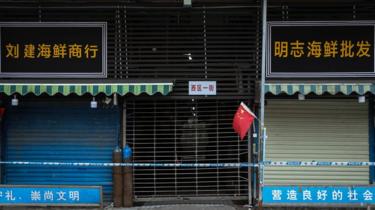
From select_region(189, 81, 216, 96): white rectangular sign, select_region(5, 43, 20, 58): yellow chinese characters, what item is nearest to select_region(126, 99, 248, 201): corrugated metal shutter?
select_region(189, 81, 216, 96): white rectangular sign

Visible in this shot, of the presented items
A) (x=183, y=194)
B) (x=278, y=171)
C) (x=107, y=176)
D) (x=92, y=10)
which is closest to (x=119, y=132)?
(x=107, y=176)

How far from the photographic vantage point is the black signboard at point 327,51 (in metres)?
12.5

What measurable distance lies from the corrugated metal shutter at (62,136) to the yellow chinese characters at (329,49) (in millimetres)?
4413

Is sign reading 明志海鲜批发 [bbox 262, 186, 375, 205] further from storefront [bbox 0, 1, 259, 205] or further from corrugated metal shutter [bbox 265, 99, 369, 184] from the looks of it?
storefront [bbox 0, 1, 259, 205]

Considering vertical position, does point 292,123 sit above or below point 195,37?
below

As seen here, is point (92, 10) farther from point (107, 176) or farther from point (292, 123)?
point (292, 123)

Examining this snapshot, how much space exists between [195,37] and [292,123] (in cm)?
303

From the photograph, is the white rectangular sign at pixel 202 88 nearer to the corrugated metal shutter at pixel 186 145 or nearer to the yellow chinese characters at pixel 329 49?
the corrugated metal shutter at pixel 186 145

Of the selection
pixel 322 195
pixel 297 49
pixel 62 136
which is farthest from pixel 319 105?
pixel 62 136

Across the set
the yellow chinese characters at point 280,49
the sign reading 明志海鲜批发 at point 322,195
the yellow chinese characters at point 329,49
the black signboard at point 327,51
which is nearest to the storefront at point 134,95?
the yellow chinese characters at point 280,49

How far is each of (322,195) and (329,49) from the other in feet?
11.6

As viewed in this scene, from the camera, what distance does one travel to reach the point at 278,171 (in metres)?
12.7

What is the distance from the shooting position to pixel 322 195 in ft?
35.5

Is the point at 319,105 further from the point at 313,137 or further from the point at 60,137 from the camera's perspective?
the point at 60,137
